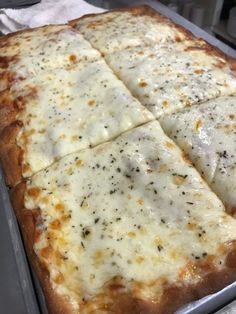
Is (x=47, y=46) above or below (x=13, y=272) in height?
above

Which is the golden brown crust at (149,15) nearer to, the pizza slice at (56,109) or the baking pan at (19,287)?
the pizza slice at (56,109)

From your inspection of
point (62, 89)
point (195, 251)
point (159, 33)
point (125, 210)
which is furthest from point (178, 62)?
point (195, 251)

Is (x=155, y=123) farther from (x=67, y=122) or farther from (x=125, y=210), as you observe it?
(x=125, y=210)

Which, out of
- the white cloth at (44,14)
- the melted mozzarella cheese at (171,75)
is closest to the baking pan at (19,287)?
the melted mozzarella cheese at (171,75)

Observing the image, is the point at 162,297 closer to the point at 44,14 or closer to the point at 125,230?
the point at 125,230

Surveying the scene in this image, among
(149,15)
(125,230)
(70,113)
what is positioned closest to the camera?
(125,230)

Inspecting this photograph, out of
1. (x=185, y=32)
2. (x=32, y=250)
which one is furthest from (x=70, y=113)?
(x=185, y=32)
